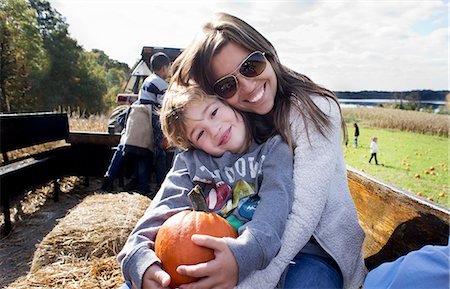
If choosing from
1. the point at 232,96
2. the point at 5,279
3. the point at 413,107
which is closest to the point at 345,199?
the point at 232,96

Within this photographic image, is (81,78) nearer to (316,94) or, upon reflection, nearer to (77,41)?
(77,41)

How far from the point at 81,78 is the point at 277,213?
25.1 meters

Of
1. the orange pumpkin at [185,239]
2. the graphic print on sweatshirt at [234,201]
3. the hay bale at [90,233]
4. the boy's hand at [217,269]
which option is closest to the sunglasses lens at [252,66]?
the graphic print on sweatshirt at [234,201]

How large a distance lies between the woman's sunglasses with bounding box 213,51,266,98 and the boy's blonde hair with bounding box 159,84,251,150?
0.20 feet

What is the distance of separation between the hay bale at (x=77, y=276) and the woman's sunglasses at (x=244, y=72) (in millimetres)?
1350

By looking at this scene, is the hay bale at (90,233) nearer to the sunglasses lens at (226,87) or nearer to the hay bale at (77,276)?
the hay bale at (77,276)

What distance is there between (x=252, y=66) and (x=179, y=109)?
0.40 meters

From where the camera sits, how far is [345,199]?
4.89ft

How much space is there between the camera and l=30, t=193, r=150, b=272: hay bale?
2705 mm

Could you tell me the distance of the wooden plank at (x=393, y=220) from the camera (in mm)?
1270

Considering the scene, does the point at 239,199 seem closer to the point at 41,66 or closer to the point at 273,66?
the point at 273,66

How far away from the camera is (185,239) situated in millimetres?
1338

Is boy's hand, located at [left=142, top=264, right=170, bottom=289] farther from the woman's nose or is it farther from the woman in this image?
the woman's nose

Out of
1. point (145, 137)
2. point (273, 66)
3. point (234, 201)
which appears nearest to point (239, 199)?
point (234, 201)
